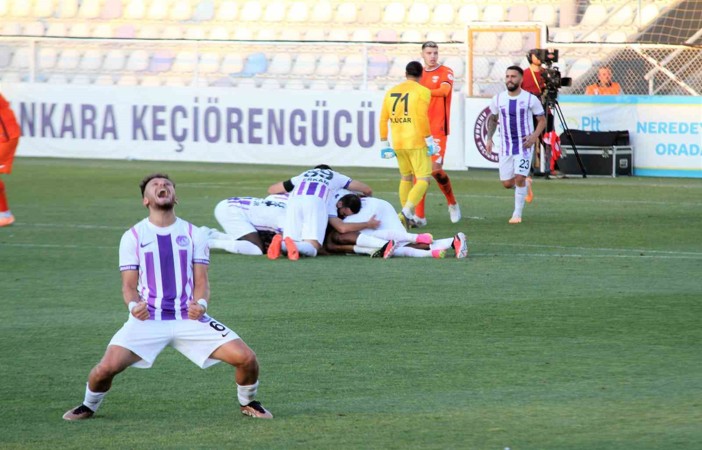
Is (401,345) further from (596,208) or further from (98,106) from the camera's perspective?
(98,106)

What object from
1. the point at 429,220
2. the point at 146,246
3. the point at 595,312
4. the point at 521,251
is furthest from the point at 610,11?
the point at 146,246

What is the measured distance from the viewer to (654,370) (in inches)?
313

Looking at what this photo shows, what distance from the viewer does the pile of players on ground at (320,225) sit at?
524 inches

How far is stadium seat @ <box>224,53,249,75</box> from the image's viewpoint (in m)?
29.1

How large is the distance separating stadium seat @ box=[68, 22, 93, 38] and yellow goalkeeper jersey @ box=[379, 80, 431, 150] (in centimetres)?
1919

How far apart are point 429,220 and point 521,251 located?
11.0ft

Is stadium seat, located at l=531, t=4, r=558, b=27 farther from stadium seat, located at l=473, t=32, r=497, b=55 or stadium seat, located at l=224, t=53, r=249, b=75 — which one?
stadium seat, located at l=224, t=53, r=249, b=75

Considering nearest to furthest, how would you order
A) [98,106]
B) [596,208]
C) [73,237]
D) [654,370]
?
[654,370] → [73,237] → [596,208] → [98,106]

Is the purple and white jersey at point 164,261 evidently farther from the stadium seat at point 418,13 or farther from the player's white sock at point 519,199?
the stadium seat at point 418,13

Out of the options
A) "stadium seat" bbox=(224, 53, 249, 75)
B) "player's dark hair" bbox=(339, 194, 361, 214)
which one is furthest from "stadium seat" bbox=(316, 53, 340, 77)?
"player's dark hair" bbox=(339, 194, 361, 214)

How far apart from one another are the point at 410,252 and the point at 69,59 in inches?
769

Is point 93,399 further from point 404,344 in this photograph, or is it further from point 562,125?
point 562,125

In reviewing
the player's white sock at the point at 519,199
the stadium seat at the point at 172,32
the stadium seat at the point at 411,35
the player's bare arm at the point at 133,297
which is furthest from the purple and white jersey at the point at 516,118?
the stadium seat at the point at 172,32

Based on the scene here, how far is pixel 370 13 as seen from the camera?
103ft
